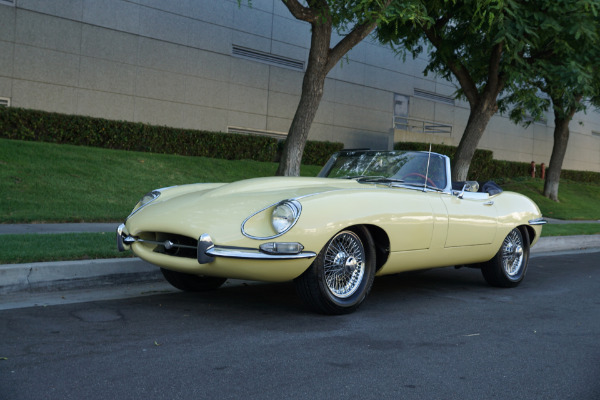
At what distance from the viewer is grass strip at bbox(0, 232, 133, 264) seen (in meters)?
6.14

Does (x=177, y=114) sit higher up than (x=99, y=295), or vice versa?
(x=177, y=114)

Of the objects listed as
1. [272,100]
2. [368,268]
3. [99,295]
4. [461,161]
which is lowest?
[99,295]

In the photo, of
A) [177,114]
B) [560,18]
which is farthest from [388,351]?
[177,114]

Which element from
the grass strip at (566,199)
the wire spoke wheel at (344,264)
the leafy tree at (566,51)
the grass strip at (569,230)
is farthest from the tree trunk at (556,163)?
the wire spoke wheel at (344,264)

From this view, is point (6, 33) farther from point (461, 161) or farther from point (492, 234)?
point (492, 234)

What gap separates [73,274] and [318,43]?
22.7 ft

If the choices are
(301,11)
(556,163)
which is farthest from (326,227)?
(556,163)

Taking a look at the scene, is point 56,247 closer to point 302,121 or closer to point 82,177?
point 302,121

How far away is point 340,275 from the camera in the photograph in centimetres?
515

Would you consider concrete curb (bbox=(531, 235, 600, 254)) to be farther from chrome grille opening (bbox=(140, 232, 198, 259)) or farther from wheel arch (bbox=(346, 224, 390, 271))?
chrome grille opening (bbox=(140, 232, 198, 259))

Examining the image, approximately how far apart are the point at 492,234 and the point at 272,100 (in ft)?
53.2

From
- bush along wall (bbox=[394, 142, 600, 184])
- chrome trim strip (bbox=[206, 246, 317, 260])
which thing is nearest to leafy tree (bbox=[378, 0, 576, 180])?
bush along wall (bbox=[394, 142, 600, 184])

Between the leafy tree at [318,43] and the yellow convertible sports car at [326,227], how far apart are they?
4.83 metres

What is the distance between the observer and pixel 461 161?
16.2 meters
